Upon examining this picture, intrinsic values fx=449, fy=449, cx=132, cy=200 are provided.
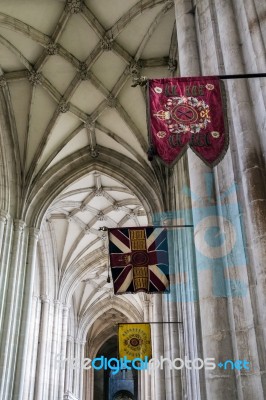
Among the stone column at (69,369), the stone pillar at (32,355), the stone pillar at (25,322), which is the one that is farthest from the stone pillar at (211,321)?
the stone column at (69,369)

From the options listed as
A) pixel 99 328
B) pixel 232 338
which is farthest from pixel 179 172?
pixel 99 328

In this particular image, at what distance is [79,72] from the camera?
15.3 meters

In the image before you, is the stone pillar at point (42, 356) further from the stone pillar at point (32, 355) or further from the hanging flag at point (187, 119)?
the hanging flag at point (187, 119)

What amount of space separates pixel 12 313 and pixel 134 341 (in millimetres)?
4046

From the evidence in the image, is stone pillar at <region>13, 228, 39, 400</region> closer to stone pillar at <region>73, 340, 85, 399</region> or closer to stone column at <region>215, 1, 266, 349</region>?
stone column at <region>215, 1, 266, 349</region>

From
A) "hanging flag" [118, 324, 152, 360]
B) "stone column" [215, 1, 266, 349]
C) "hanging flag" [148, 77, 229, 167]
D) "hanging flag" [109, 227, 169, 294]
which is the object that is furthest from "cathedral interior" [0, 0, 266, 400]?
"hanging flag" [118, 324, 152, 360]

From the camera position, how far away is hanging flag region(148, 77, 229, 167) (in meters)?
6.01

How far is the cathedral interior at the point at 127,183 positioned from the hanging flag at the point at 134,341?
31.7 inches

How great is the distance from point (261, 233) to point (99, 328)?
33458 millimetres

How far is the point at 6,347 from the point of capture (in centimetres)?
1355

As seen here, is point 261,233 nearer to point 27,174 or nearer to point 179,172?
point 179,172

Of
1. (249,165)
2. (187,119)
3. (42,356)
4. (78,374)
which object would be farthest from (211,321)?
(78,374)

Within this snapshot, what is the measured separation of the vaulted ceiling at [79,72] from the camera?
13.5 m

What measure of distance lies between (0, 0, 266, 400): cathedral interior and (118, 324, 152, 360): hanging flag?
80 cm
